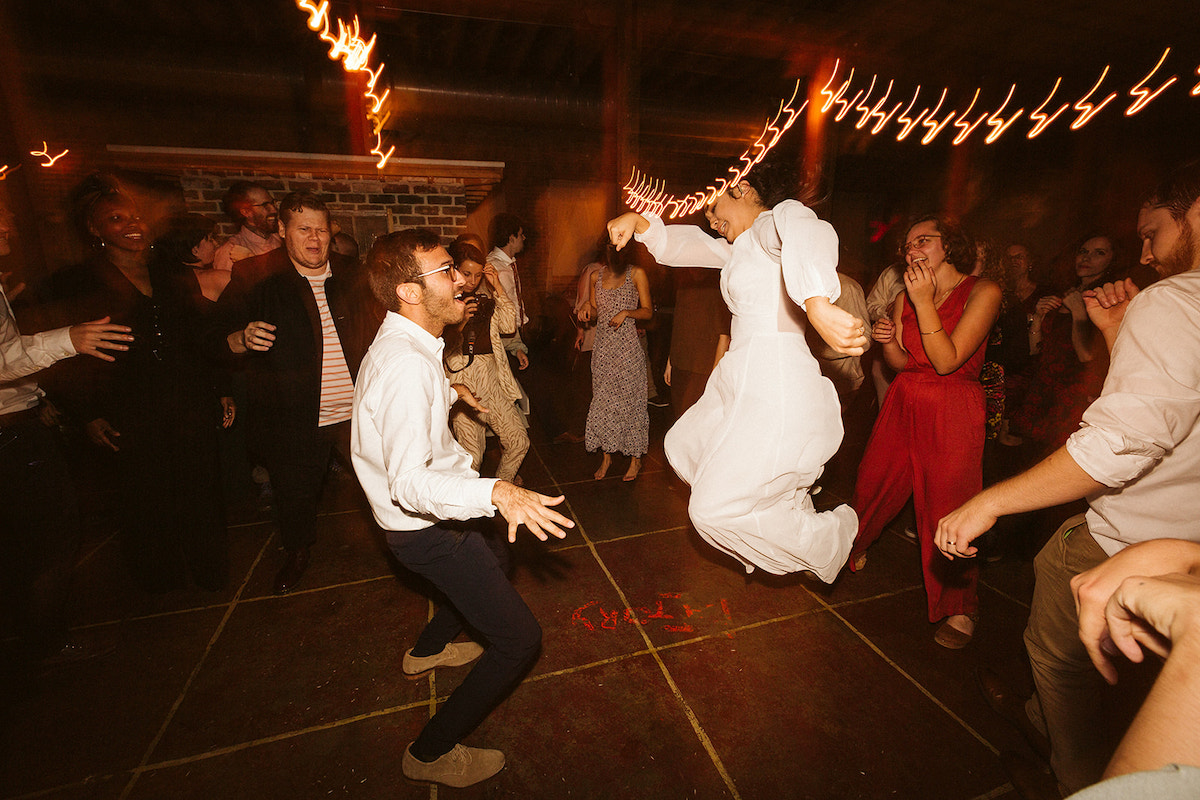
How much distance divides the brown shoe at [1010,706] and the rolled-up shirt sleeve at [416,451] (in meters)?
2.37

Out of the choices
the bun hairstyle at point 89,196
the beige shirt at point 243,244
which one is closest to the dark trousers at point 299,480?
the bun hairstyle at point 89,196

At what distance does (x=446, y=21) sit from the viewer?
634cm

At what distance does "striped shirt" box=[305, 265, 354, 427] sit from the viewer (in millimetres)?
2934

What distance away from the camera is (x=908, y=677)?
7.52 feet

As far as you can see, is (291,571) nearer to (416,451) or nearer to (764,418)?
(416,451)

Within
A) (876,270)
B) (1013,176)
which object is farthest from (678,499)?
(876,270)

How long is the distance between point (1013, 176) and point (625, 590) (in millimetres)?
12303

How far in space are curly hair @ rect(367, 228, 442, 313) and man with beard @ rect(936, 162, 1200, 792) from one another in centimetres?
208

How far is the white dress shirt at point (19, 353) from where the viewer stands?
203cm

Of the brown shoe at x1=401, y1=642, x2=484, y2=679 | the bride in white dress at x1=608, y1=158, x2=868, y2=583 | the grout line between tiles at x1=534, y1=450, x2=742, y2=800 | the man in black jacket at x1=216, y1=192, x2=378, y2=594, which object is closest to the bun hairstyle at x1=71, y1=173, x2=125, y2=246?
the man in black jacket at x1=216, y1=192, x2=378, y2=594

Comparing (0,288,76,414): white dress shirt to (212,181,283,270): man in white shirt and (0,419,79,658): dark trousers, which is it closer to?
(0,419,79,658): dark trousers

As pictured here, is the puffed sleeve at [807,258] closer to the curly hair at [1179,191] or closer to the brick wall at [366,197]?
the curly hair at [1179,191]

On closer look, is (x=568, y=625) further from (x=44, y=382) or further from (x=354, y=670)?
(x=44, y=382)

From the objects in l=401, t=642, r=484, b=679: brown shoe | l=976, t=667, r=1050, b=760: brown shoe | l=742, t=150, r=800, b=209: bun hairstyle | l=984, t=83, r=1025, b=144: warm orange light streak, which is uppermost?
l=984, t=83, r=1025, b=144: warm orange light streak
